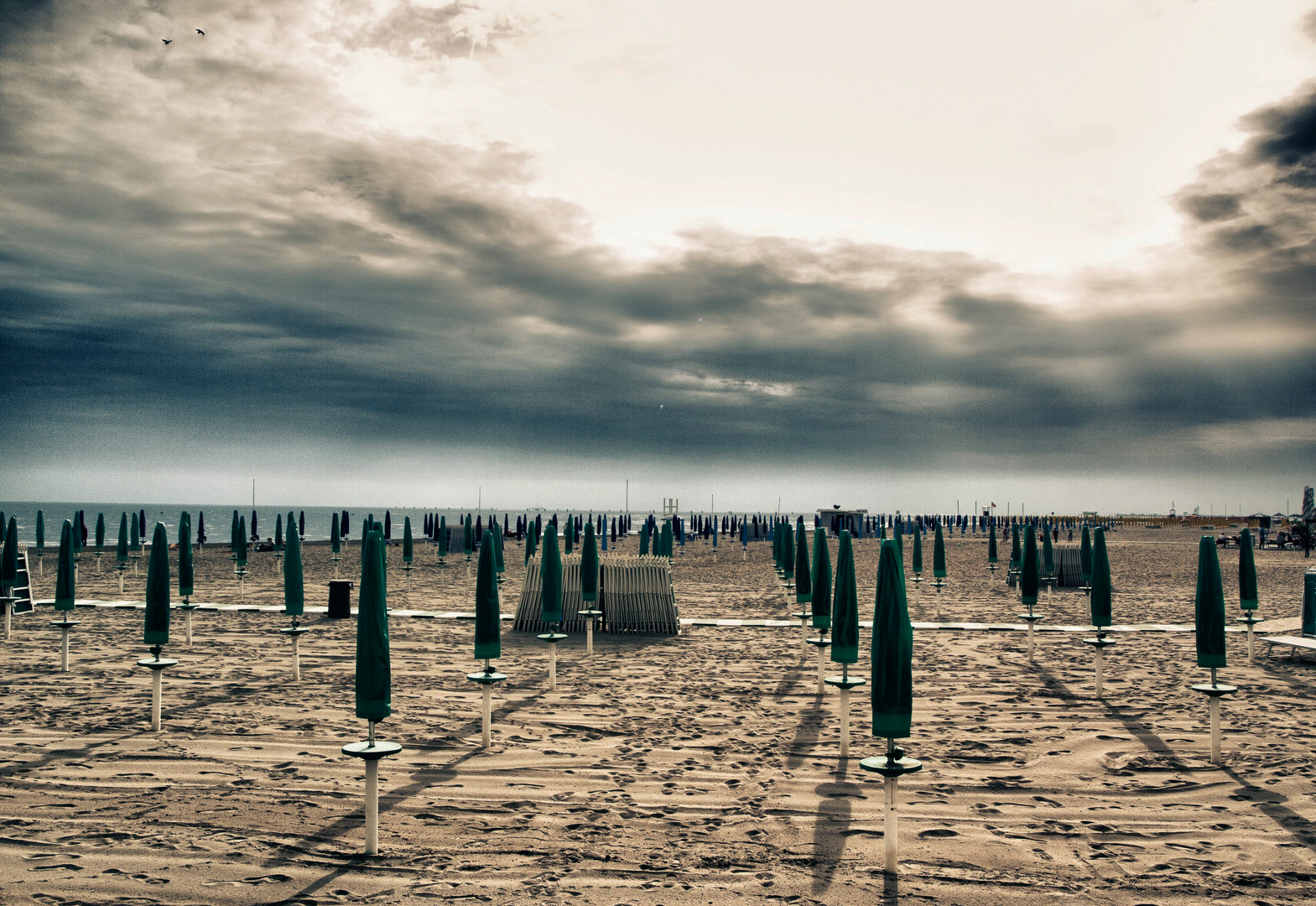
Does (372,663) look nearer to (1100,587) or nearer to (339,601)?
(1100,587)

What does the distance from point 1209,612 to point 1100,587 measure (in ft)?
10.7

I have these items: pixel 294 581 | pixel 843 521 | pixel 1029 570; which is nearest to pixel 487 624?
pixel 294 581

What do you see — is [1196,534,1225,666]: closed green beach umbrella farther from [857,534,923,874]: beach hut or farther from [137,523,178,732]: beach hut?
[137,523,178,732]: beach hut

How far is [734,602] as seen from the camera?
23.0m

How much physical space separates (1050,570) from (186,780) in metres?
24.6

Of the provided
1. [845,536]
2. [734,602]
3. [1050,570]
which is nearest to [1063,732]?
[845,536]

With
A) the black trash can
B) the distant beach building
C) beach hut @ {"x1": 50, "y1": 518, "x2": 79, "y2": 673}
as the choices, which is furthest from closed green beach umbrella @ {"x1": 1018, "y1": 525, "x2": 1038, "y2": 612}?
the distant beach building

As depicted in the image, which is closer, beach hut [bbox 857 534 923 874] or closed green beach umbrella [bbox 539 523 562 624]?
beach hut [bbox 857 534 923 874]

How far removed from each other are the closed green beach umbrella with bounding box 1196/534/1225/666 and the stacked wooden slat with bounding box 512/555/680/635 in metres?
10.3

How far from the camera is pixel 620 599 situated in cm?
1725

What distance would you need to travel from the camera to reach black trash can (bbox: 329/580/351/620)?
18.9m

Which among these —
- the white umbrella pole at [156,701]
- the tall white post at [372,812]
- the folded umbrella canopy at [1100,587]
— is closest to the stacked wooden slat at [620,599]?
the folded umbrella canopy at [1100,587]

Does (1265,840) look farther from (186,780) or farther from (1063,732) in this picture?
(186,780)

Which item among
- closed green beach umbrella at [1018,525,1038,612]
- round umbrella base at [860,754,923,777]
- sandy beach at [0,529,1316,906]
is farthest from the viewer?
closed green beach umbrella at [1018,525,1038,612]
